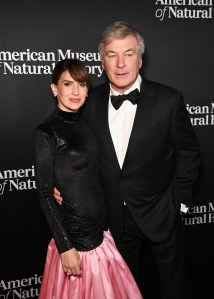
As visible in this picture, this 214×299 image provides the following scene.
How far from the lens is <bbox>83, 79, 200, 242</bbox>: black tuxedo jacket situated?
2037 millimetres

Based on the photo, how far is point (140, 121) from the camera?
202 centimetres

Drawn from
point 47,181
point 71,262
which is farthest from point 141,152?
point 71,262

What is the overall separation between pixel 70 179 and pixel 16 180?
2.76 ft

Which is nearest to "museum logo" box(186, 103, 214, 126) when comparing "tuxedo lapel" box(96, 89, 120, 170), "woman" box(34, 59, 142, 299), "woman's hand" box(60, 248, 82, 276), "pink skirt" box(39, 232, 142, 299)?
"tuxedo lapel" box(96, 89, 120, 170)

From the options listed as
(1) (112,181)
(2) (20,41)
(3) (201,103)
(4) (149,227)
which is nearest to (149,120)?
(1) (112,181)

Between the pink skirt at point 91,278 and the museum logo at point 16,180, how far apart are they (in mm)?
654

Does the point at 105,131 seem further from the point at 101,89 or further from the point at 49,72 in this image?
the point at 49,72

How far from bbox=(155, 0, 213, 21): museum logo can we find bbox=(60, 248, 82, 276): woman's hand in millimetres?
1614

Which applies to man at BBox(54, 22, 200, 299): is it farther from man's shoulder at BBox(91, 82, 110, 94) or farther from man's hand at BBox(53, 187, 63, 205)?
man's hand at BBox(53, 187, 63, 205)

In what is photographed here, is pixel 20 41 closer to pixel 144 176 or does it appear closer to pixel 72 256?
pixel 144 176

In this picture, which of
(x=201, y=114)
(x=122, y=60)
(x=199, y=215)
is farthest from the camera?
(x=199, y=215)

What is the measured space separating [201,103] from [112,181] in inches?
39.3

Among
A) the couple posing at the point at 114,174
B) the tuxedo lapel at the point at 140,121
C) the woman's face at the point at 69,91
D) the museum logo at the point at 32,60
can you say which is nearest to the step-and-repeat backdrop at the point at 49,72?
the museum logo at the point at 32,60

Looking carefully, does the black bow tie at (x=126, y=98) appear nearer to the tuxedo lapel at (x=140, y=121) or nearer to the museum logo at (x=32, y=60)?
the tuxedo lapel at (x=140, y=121)
